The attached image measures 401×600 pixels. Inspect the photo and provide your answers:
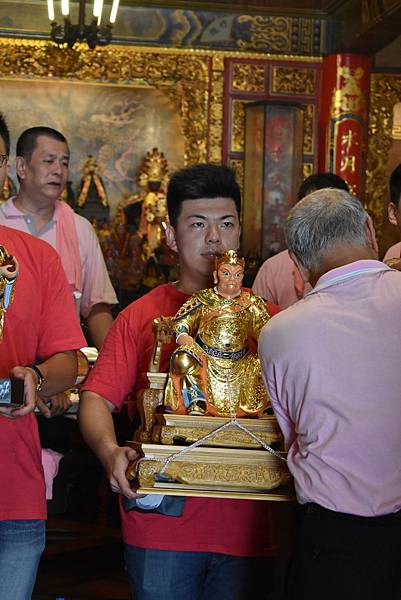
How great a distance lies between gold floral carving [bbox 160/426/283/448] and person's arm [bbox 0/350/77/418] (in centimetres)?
33

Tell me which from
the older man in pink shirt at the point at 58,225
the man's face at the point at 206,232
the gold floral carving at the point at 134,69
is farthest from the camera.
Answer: the gold floral carving at the point at 134,69

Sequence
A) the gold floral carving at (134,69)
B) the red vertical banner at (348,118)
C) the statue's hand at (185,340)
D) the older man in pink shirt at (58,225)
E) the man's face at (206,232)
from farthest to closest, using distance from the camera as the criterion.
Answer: the gold floral carving at (134,69)
the red vertical banner at (348,118)
the older man in pink shirt at (58,225)
the man's face at (206,232)
the statue's hand at (185,340)

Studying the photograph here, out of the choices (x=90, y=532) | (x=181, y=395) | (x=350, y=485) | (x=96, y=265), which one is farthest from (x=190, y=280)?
(x=90, y=532)

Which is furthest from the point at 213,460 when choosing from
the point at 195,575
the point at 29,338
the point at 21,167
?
the point at 21,167

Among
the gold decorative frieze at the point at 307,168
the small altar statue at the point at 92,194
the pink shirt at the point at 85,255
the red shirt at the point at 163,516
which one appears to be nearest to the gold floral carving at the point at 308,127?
the gold decorative frieze at the point at 307,168

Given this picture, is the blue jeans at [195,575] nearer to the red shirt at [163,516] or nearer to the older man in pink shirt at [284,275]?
the red shirt at [163,516]

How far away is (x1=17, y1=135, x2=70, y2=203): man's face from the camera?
4562mm

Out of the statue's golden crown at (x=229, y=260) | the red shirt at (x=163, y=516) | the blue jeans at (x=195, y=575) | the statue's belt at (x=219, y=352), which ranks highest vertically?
the statue's golden crown at (x=229, y=260)

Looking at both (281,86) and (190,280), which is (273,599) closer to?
(190,280)

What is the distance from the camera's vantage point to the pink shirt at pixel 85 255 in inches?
177

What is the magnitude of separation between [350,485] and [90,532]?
272 centimetres

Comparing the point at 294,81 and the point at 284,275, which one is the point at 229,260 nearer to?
the point at 284,275

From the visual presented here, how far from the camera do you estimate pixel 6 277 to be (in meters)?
2.33

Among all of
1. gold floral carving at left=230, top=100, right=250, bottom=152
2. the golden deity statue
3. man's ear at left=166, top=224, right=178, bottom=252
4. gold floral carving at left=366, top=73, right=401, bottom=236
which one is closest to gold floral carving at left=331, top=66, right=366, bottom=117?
gold floral carving at left=366, top=73, right=401, bottom=236
